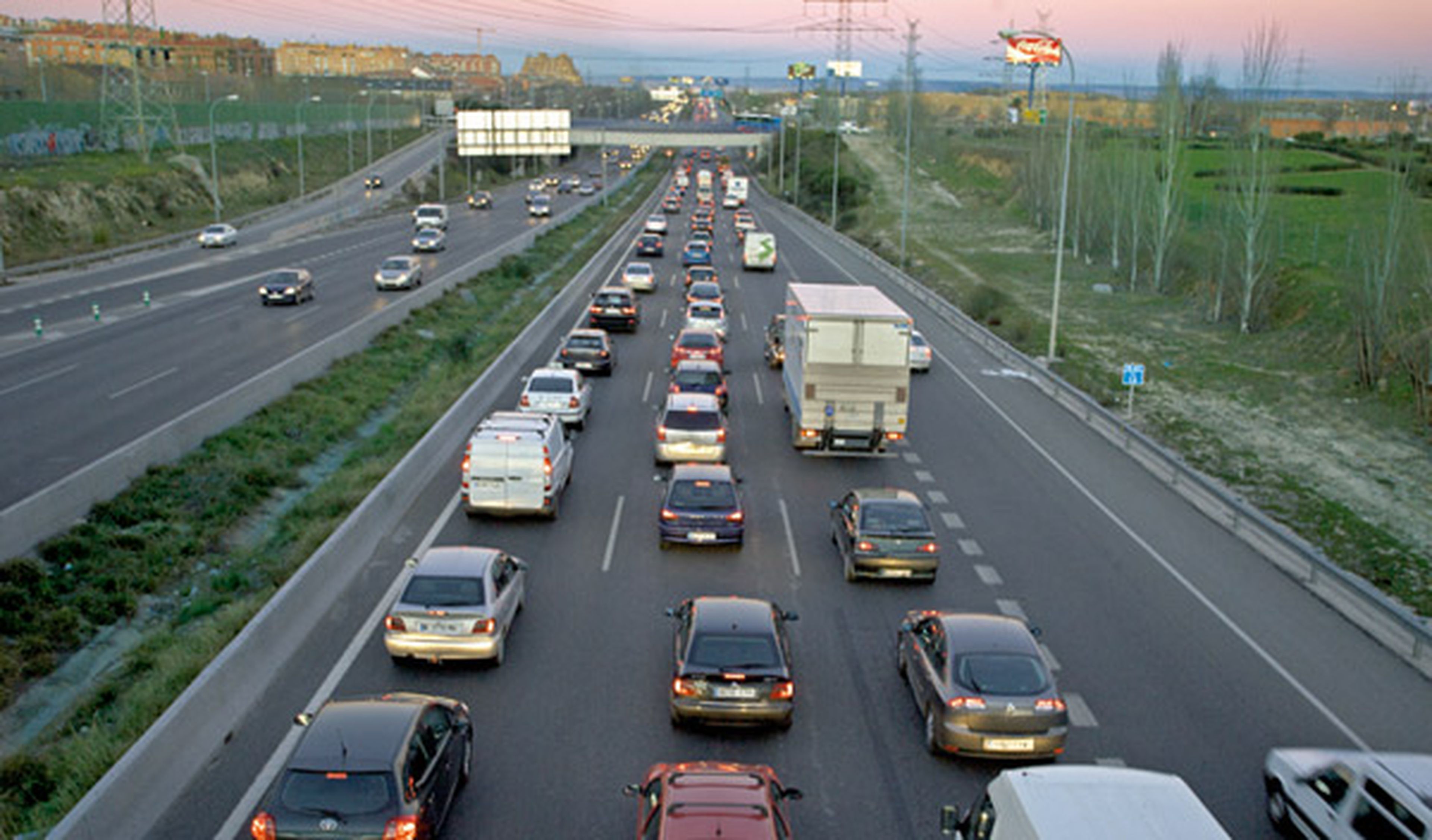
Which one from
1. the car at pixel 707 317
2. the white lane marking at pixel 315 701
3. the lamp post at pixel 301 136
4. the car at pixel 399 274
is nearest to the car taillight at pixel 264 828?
the white lane marking at pixel 315 701

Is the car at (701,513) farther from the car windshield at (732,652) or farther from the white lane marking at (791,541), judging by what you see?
the car windshield at (732,652)

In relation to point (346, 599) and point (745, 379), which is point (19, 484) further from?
point (745, 379)

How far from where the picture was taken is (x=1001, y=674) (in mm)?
12922

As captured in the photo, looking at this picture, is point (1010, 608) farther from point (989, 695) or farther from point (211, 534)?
point (211, 534)

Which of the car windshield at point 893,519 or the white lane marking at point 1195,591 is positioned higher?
the car windshield at point 893,519

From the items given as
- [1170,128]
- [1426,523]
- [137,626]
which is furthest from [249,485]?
[1170,128]

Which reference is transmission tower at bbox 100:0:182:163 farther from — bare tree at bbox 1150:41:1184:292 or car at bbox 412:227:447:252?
bare tree at bbox 1150:41:1184:292

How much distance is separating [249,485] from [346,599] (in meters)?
9.62

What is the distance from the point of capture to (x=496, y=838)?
11070 mm

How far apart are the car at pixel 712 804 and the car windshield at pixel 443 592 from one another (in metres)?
4.94

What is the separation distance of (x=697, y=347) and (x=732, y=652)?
69.6ft

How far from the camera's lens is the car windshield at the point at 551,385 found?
27.8 meters

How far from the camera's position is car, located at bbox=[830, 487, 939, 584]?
18.1 meters

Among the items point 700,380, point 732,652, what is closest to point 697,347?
point 700,380
